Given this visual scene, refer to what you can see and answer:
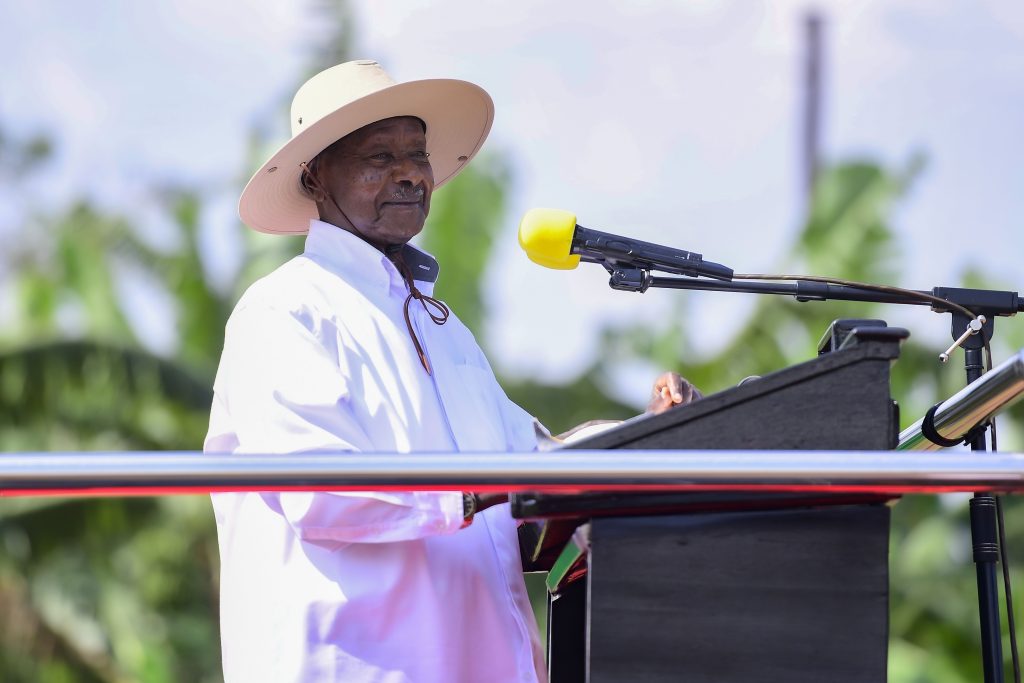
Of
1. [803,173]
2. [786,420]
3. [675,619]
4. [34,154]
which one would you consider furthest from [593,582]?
[34,154]

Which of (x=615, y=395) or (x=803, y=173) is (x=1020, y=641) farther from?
(x=803, y=173)

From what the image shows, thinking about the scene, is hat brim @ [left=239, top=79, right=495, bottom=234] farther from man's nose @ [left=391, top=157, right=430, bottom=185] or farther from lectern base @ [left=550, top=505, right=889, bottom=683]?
lectern base @ [left=550, top=505, right=889, bottom=683]

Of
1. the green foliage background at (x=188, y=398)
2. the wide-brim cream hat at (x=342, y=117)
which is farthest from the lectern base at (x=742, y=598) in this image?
the green foliage background at (x=188, y=398)

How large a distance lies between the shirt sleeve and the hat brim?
59 cm

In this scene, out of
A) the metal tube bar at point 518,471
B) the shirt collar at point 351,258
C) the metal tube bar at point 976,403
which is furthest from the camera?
the shirt collar at point 351,258

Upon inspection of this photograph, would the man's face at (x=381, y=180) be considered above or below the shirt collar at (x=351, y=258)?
above

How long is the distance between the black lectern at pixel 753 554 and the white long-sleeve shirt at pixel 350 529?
470 mm

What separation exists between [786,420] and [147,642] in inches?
435

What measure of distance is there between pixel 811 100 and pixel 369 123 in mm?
18631

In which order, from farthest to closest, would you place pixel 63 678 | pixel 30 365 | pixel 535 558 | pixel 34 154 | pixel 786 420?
→ 1. pixel 34 154
2. pixel 63 678
3. pixel 30 365
4. pixel 535 558
5. pixel 786 420

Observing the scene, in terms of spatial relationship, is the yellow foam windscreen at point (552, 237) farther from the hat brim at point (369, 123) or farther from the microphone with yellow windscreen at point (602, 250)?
the hat brim at point (369, 123)

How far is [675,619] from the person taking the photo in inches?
83.4

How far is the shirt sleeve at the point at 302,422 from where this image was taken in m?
2.58

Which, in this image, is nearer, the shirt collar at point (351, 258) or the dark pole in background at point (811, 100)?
the shirt collar at point (351, 258)
